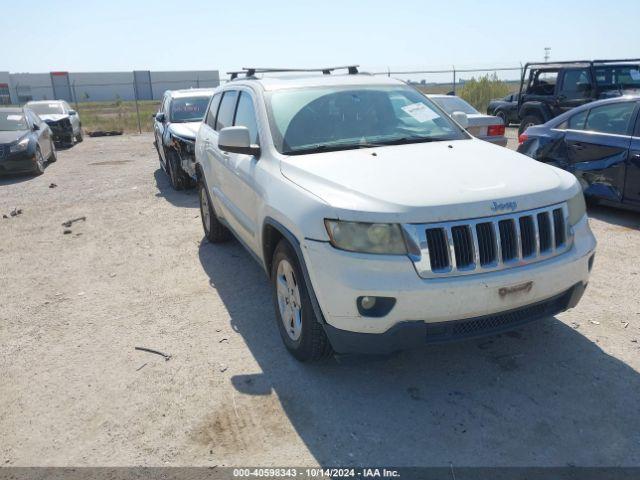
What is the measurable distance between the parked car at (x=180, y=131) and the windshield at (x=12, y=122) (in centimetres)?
357

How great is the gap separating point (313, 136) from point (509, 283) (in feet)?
5.98

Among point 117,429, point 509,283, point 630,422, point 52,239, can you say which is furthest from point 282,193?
point 52,239

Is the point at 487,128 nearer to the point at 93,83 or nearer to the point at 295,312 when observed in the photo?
the point at 295,312

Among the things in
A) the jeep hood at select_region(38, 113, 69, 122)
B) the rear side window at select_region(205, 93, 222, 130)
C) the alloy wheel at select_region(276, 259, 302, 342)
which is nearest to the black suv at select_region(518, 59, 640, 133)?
the rear side window at select_region(205, 93, 222, 130)

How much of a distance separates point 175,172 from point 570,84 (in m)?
9.22

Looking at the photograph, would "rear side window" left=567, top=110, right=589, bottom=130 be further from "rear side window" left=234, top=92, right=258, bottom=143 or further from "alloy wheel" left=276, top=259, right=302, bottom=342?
"alloy wheel" left=276, top=259, right=302, bottom=342

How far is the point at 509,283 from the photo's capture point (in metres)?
2.85

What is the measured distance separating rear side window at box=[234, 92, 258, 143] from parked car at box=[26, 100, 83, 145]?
14948 mm

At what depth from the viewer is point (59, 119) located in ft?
57.1

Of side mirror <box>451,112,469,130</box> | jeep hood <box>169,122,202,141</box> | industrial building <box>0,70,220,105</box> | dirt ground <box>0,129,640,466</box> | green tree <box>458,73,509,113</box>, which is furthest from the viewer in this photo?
industrial building <box>0,70,220,105</box>

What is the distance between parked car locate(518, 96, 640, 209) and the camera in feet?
20.3

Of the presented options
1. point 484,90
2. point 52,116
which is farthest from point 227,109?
point 484,90

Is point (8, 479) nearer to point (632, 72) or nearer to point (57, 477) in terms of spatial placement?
point (57, 477)

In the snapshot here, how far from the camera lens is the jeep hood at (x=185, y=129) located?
900cm
